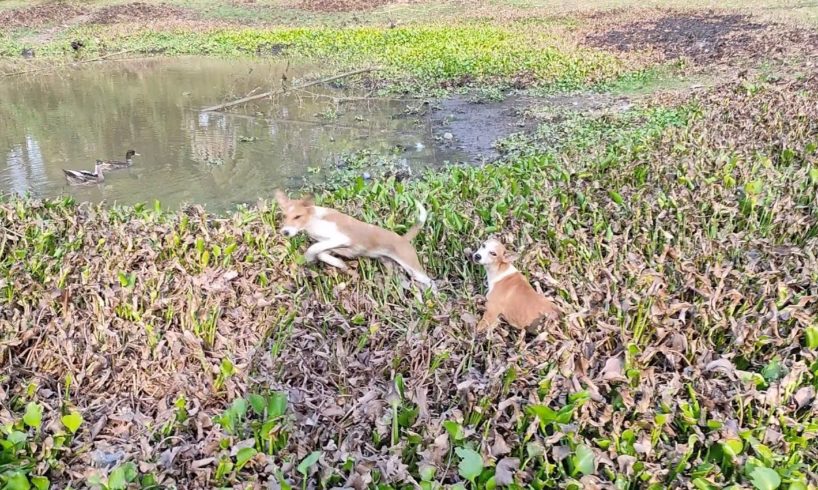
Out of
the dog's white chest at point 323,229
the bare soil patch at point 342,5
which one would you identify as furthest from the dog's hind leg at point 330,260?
the bare soil patch at point 342,5

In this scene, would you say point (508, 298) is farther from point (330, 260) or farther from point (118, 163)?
point (118, 163)

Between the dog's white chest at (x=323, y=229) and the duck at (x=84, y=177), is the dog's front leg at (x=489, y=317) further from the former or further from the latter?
the duck at (x=84, y=177)

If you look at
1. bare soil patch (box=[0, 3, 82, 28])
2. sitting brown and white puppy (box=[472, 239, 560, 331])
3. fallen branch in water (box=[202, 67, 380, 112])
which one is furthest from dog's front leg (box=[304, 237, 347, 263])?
bare soil patch (box=[0, 3, 82, 28])

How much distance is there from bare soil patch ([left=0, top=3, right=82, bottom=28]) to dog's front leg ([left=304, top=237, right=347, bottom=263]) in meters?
23.2

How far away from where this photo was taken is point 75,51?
1812 cm

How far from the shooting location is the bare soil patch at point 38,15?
23.1 metres

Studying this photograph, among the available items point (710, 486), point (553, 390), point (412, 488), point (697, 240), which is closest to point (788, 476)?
point (710, 486)

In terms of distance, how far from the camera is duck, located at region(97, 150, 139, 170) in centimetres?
841

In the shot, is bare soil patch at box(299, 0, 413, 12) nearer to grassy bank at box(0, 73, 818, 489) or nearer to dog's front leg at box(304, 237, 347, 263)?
grassy bank at box(0, 73, 818, 489)

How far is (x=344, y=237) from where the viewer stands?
435cm

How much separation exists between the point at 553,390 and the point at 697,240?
1912 mm

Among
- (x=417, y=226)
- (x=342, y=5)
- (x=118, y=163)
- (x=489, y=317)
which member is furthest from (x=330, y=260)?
(x=342, y=5)

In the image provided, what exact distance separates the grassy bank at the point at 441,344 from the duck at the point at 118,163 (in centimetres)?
323

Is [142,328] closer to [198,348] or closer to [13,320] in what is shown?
[198,348]
